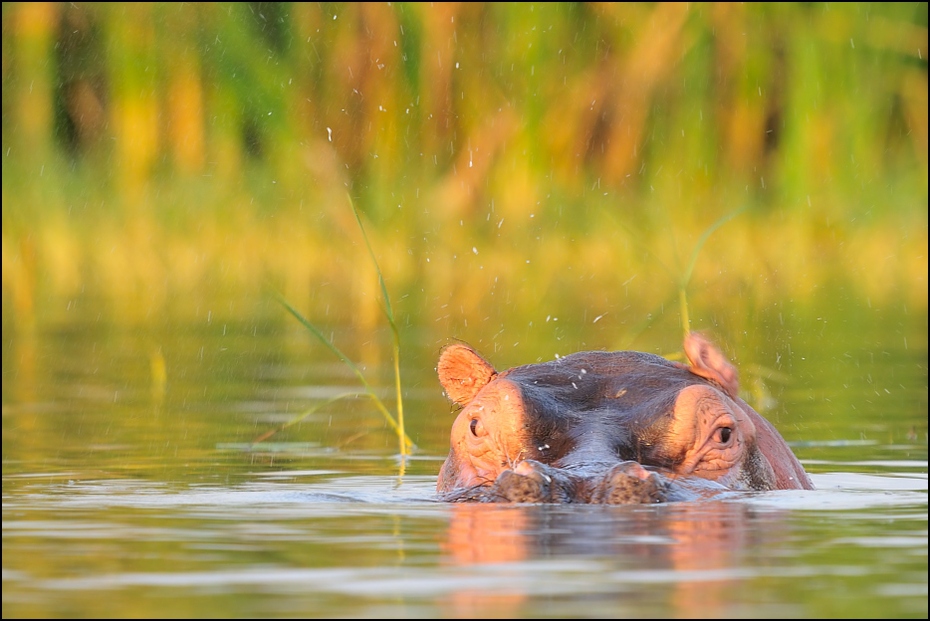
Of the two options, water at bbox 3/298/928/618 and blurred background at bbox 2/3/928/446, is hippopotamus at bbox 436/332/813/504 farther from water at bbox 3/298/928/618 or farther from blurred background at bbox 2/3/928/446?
blurred background at bbox 2/3/928/446

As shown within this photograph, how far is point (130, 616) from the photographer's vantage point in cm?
427

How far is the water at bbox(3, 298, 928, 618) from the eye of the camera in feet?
14.6

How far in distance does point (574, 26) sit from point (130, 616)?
15444 millimetres

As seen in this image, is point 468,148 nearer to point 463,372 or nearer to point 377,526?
point 463,372

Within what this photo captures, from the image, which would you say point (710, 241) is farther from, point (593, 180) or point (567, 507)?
point (567, 507)

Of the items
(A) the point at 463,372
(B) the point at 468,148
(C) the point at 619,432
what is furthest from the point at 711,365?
(B) the point at 468,148

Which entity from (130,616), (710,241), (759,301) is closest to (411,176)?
(710,241)

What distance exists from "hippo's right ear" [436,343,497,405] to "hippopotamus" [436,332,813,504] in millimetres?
37

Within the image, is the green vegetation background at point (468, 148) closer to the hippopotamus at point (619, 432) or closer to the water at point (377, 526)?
the water at point (377, 526)

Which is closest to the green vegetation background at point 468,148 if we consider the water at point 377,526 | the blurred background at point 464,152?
the blurred background at point 464,152

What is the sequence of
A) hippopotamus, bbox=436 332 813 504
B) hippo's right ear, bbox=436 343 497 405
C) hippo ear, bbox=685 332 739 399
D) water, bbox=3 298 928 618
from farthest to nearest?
hippo's right ear, bbox=436 343 497 405 → hippo ear, bbox=685 332 739 399 → hippopotamus, bbox=436 332 813 504 → water, bbox=3 298 928 618

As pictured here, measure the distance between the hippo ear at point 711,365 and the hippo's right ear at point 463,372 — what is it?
28.3 inches

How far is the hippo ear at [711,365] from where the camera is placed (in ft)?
23.0

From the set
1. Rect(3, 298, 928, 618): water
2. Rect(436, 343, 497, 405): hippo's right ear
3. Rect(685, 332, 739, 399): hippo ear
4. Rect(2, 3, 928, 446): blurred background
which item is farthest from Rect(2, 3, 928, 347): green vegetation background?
Rect(685, 332, 739, 399): hippo ear
